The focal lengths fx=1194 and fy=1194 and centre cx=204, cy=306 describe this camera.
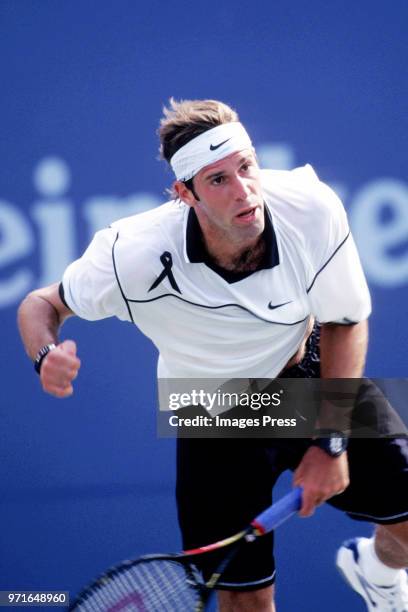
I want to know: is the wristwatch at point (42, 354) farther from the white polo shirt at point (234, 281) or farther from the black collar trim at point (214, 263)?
the black collar trim at point (214, 263)

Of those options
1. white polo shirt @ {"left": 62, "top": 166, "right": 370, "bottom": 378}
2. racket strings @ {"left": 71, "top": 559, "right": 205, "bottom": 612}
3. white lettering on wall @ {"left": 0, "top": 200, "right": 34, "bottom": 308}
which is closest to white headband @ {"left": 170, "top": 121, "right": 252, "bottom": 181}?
white polo shirt @ {"left": 62, "top": 166, "right": 370, "bottom": 378}

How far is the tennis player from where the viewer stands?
2.55 m

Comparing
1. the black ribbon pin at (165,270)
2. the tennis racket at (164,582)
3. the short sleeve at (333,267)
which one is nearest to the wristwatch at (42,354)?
the black ribbon pin at (165,270)

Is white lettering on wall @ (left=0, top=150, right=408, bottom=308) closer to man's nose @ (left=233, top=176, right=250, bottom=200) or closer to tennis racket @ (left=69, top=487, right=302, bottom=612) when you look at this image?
man's nose @ (left=233, top=176, right=250, bottom=200)

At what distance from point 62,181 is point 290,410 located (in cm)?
92

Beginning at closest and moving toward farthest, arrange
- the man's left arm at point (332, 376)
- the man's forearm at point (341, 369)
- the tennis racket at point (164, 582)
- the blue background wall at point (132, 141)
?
the tennis racket at point (164, 582)
the man's left arm at point (332, 376)
the man's forearm at point (341, 369)
the blue background wall at point (132, 141)

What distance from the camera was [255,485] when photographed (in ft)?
9.02

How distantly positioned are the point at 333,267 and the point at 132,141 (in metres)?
0.88

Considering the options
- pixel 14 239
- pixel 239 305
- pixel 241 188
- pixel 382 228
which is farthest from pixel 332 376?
pixel 14 239

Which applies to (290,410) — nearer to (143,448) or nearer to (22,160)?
(143,448)

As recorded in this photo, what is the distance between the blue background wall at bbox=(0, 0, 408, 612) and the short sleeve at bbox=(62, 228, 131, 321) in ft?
1.79

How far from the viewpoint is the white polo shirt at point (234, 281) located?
2.56 m

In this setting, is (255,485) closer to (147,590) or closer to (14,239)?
(147,590)

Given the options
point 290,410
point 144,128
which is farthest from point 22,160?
point 290,410
